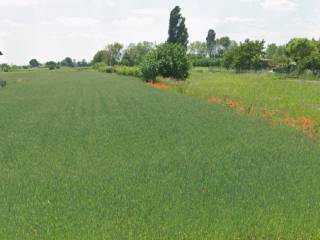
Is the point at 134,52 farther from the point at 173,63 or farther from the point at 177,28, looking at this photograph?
the point at 173,63

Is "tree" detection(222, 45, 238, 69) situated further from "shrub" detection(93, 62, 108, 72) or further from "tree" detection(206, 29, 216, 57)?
"tree" detection(206, 29, 216, 57)

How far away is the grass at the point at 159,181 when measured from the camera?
7422 millimetres

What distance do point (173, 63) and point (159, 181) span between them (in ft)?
142

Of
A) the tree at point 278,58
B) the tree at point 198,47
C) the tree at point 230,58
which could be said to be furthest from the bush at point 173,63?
the tree at point 198,47

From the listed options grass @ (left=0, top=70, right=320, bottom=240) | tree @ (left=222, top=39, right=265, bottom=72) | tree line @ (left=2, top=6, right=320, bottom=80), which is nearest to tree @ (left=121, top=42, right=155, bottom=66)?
tree line @ (left=2, top=6, right=320, bottom=80)

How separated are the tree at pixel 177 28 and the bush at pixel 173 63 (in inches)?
1637

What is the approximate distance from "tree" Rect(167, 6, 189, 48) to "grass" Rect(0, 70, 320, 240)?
77.2 meters

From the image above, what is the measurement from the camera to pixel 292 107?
24625 millimetres

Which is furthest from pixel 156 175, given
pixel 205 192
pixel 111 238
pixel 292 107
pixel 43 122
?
pixel 292 107

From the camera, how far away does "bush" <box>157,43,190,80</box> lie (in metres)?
52.1

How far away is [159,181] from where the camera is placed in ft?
32.9

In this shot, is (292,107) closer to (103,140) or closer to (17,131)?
(103,140)

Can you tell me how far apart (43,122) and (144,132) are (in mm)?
6149

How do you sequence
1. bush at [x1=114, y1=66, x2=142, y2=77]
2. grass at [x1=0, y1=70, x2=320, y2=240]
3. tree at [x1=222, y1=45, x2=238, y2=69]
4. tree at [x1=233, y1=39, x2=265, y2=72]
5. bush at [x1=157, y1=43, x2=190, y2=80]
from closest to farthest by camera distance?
grass at [x1=0, y1=70, x2=320, y2=240] → bush at [x1=157, y1=43, x2=190, y2=80] → bush at [x1=114, y1=66, x2=142, y2=77] → tree at [x1=233, y1=39, x2=265, y2=72] → tree at [x1=222, y1=45, x2=238, y2=69]
